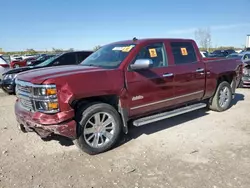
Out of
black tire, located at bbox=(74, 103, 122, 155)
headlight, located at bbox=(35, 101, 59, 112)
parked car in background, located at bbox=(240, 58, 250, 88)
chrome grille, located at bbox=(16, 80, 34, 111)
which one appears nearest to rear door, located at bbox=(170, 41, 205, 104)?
black tire, located at bbox=(74, 103, 122, 155)

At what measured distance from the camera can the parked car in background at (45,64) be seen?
Answer: 850 centimetres

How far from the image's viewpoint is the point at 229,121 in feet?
18.5

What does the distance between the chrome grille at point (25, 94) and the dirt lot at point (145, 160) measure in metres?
0.84

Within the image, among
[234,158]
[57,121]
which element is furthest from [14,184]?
[234,158]

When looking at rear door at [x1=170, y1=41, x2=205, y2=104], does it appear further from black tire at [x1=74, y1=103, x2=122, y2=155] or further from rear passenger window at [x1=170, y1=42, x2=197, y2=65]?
black tire at [x1=74, y1=103, x2=122, y2=155]

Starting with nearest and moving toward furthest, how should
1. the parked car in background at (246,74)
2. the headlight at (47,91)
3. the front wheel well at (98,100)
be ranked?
the headlight at (47,91)
the front wheel well at (98,100)
the parked car in background at (246,74)

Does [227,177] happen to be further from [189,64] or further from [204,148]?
[189,64]

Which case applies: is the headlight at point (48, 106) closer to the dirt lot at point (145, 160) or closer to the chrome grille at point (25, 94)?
the chrome grille at point (25, 94)

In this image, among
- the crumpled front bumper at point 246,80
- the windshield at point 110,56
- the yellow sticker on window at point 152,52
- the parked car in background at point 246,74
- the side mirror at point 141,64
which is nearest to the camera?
the side mirror at point 141,64

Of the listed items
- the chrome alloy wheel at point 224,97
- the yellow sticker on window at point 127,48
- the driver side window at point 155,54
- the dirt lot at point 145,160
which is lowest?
the dirt lot at point 145,160

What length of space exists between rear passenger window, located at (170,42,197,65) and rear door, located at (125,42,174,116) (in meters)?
0.34

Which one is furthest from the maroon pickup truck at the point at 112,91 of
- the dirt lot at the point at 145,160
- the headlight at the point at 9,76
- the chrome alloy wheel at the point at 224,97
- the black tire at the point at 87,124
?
the headlight at the point at 9,76

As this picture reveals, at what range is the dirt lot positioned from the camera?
124 inches

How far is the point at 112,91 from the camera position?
12.9ft
